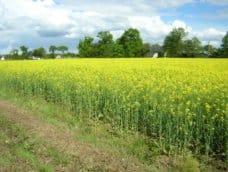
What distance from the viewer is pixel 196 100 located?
11141 millimetres

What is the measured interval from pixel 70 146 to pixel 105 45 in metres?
85.0

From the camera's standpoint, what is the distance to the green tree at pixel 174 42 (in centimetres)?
10069

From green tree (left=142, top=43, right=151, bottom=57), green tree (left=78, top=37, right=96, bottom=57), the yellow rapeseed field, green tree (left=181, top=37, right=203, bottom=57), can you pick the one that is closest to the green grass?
the yellow rapeseed field

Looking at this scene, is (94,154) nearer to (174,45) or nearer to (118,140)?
(118,140)

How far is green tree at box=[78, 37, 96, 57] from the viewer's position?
94.4 meters

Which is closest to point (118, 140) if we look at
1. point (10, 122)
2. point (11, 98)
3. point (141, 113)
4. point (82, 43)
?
point (141, 113)

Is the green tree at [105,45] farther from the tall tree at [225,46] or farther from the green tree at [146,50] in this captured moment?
the tall tree at [225,46]

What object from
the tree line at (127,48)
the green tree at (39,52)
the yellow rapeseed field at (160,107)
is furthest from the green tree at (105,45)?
the yellow rapeseed field at (160,107)

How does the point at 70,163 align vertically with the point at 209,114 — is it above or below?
below

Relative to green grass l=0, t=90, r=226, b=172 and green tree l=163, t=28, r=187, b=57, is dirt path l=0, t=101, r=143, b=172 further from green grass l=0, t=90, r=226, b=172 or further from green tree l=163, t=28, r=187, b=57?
green tree l=163, t=28, r=187, b=57

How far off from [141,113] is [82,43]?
8457 cm

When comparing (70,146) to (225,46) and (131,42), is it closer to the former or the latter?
(225,46)

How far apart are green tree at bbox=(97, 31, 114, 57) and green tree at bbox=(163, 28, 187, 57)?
43.6ft

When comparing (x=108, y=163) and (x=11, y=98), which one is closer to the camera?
(x=108, y=163)
